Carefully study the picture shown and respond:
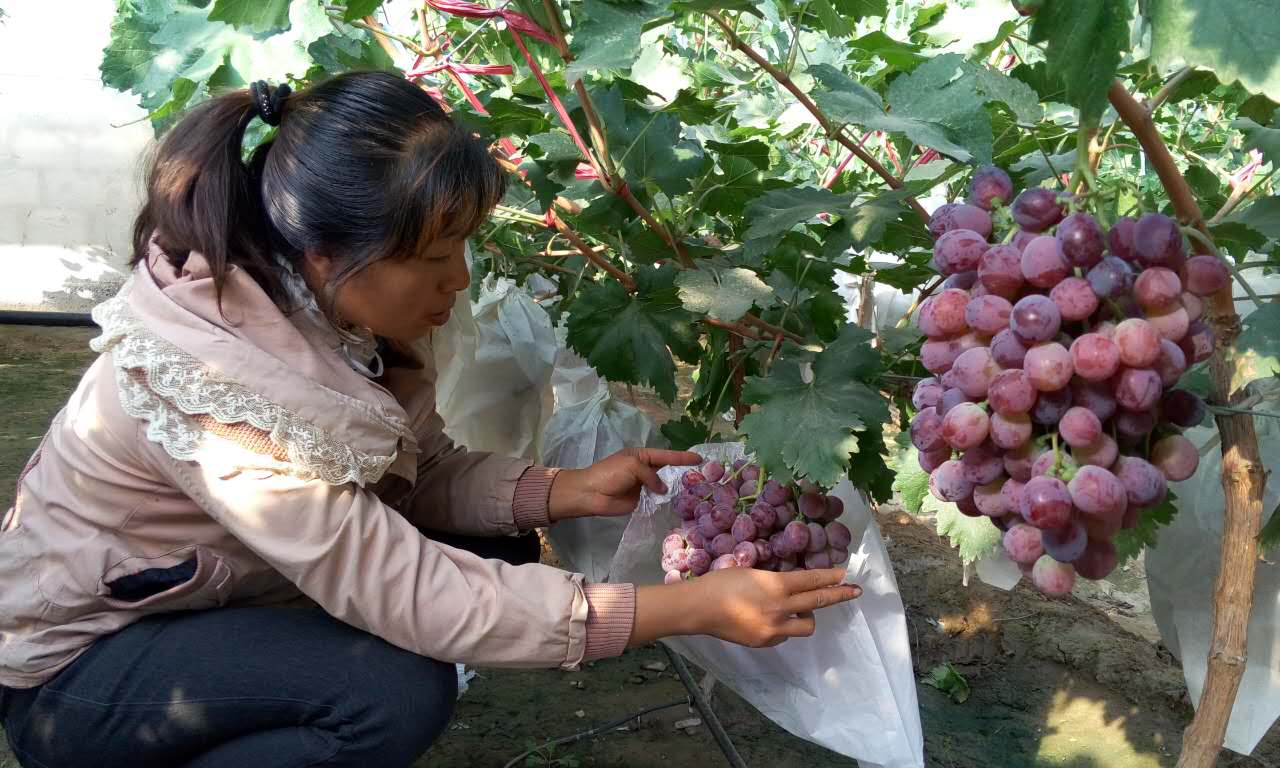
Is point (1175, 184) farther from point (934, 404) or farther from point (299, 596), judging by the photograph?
point (299, 596)

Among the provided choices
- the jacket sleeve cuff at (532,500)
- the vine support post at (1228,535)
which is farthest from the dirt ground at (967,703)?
the vine support post at (1228,535)

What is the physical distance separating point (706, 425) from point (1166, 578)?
3.08 feet

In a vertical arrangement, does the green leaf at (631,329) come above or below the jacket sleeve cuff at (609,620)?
above

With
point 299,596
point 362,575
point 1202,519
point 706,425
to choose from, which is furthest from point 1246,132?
point 299,596

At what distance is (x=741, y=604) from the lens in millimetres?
1532

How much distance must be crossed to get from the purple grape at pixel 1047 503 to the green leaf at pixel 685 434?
1.23 metres

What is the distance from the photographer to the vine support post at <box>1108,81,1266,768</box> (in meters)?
1.03

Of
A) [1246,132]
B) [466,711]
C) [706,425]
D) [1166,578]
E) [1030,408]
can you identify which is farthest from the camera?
[466,711]

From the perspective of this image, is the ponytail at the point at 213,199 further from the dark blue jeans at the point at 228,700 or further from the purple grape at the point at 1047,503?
the purple grape at the point at 1047,503

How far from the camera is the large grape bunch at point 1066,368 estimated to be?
0.92 metres

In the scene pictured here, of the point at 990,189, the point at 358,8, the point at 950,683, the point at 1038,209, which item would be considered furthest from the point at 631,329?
the point at 950,683

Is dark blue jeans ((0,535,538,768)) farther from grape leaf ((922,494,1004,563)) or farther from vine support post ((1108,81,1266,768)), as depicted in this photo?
vine support post ((1108,81,1266,768))

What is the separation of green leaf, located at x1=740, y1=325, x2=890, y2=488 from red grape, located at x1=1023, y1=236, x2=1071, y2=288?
52cm

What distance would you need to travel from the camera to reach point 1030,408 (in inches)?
38.0
